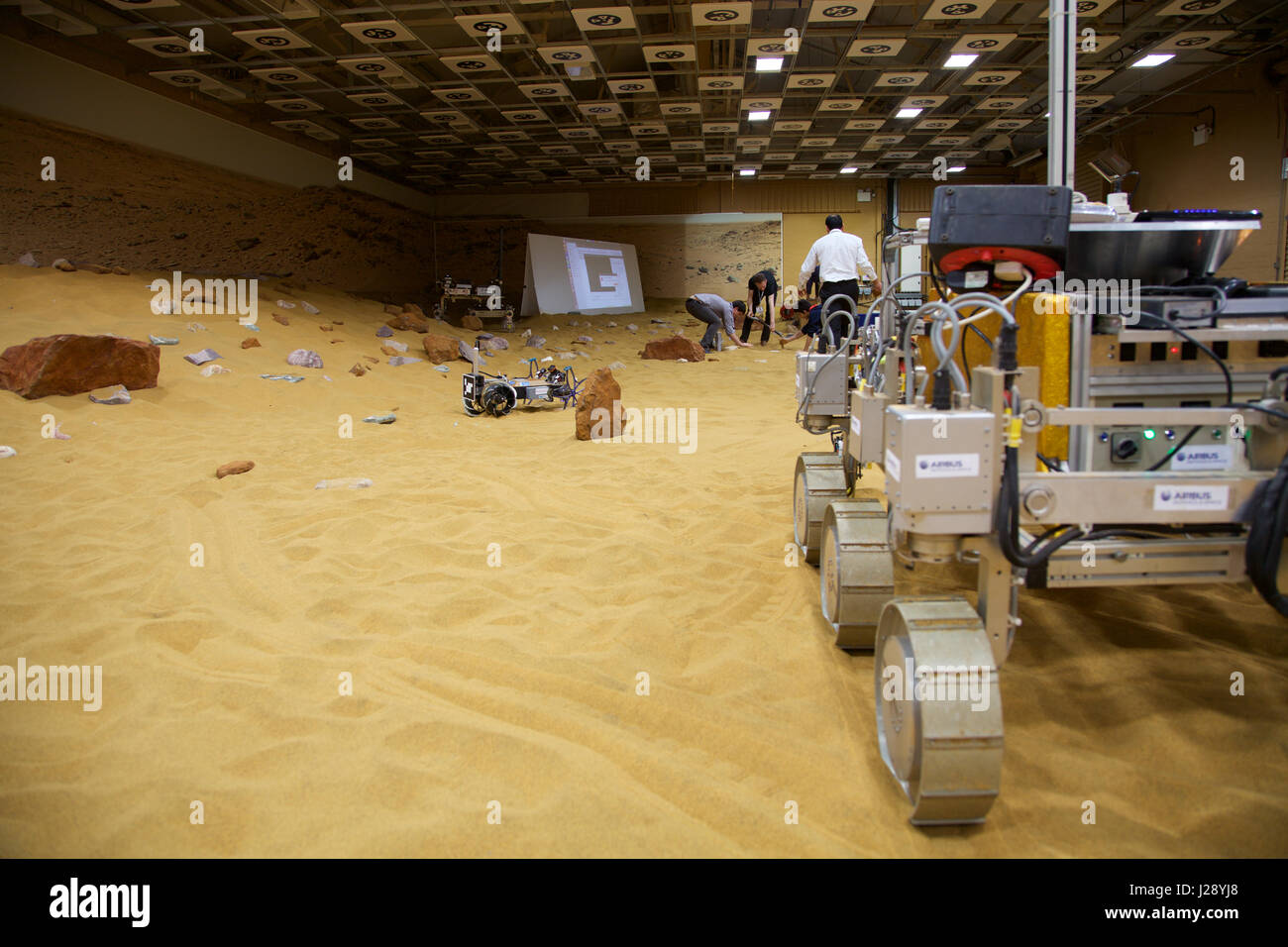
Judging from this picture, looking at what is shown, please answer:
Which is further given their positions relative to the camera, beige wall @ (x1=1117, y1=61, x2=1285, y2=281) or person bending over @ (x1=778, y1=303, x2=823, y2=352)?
beige wall @ (x1=1117, y1=61, x2=1285, y2=281)

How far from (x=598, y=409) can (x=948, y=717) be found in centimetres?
487

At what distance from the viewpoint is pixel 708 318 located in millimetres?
12281

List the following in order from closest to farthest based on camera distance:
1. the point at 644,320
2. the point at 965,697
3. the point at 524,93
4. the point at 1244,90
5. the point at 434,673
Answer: the point at 965,697 → the point at 434,673 → the point at 1244,90 → the point at 524,93 → the point at 644,320

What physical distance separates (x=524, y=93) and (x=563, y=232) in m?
8.71

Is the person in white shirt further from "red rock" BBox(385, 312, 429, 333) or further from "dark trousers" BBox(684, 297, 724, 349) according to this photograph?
"red rock" BBox(385, 312, 429, 333)

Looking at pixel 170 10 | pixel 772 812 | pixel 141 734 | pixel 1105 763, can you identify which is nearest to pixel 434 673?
pixel 141 734

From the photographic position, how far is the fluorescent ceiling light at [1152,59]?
392 inches

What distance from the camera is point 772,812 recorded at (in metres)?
1.92

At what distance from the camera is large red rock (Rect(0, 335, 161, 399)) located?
5992 millimetres

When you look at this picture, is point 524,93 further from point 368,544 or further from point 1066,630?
point 1066,630

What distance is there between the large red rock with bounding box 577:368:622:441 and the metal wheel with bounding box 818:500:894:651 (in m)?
3.69

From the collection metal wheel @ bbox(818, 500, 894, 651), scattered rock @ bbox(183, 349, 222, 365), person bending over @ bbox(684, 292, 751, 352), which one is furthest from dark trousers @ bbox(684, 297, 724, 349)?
metal wheel @ bbox(818, 500, 894, 651)

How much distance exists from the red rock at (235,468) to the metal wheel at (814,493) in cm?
344

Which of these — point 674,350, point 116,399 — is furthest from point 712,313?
point 116,399
